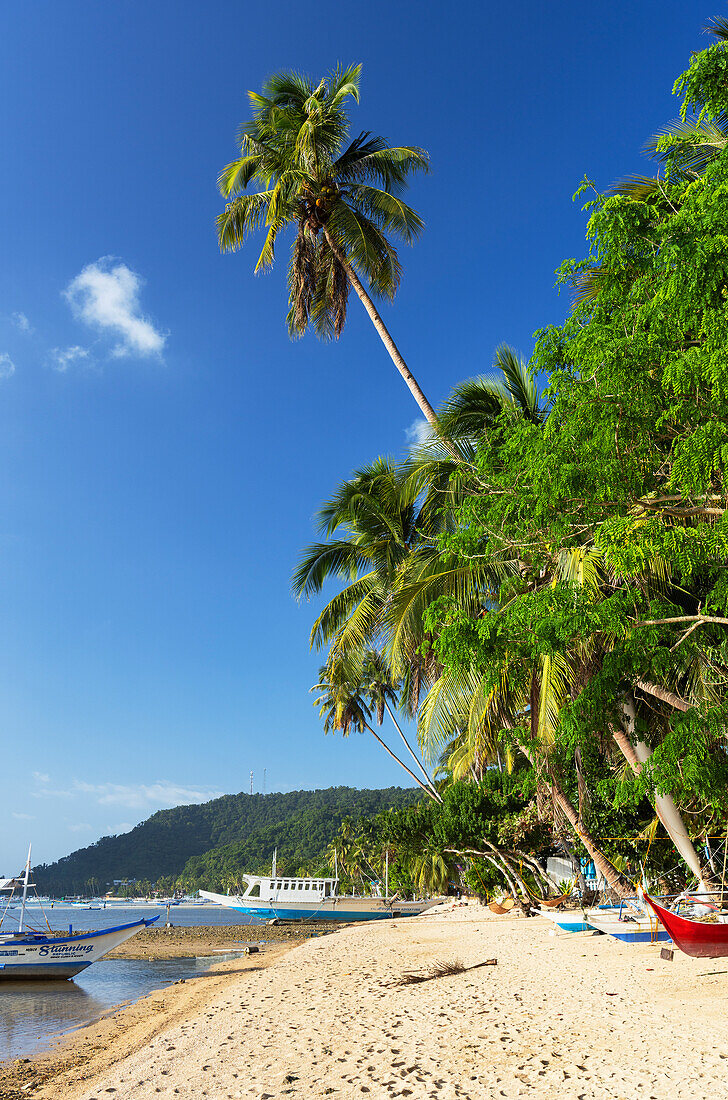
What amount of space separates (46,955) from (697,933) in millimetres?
16093

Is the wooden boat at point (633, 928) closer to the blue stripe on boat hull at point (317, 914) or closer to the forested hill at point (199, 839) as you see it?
the blue stripe on boat hull at point (317, 914)

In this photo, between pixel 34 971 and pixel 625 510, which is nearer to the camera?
pixel 625 510

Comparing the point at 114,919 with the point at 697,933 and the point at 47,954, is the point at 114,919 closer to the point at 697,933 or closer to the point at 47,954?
the point at 47,954

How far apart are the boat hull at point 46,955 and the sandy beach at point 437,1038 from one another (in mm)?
6858

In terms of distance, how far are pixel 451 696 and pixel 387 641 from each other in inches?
67.0

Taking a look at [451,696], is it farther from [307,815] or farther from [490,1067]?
[307,815]

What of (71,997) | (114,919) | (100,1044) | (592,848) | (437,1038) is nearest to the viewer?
(437,1038)

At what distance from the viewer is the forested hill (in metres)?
127

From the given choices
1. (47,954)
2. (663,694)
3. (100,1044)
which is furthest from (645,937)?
(47,954)

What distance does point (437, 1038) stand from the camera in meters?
6.45

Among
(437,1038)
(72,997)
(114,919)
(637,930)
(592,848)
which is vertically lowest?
(114,919)

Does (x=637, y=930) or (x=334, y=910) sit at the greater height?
(x=637, y=930)

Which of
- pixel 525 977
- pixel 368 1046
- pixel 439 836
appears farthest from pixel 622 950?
pixel 439 836

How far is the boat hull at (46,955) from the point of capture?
17.7 m
